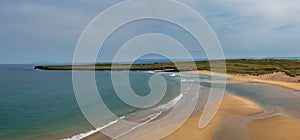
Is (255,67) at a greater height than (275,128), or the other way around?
(255,67)

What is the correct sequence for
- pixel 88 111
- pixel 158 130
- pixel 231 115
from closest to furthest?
1. pixel 158 130
2. pixel 231 115
3. pixel 88 111

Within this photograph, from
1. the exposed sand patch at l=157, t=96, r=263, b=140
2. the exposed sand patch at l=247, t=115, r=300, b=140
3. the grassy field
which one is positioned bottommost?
the exposed sand patch at l=247, t=115, r=300, b=140

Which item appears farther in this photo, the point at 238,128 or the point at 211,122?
the point at 211,122

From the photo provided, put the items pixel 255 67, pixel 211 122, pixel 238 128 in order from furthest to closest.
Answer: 1. pixel 255 67
2. pixel 211 122
3. pixel 238 128

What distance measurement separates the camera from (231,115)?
19750 mm

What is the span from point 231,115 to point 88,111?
11352mm

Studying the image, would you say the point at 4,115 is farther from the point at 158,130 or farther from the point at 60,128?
the point at 158,130

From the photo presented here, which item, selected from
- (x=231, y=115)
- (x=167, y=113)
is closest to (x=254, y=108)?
(x=231, y=115)

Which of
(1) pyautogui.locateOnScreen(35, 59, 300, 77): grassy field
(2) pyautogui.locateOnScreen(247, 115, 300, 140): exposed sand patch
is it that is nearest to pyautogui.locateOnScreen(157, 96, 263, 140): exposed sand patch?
(2) pyautogui.locateOnScreen(247, 115, 300, 140): exposed sand patch

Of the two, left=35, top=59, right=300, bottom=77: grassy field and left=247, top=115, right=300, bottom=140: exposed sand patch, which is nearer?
left=247, top=115, right=300, bottom=140: exposed sand patch

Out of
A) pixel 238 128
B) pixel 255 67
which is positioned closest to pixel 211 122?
pixel 238 128

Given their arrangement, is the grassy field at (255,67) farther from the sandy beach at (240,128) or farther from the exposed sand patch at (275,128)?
the exposed sand patch at (275,128)

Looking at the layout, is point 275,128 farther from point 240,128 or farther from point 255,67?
point 255,67

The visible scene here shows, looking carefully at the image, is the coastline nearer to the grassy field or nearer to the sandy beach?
the sandy beach
